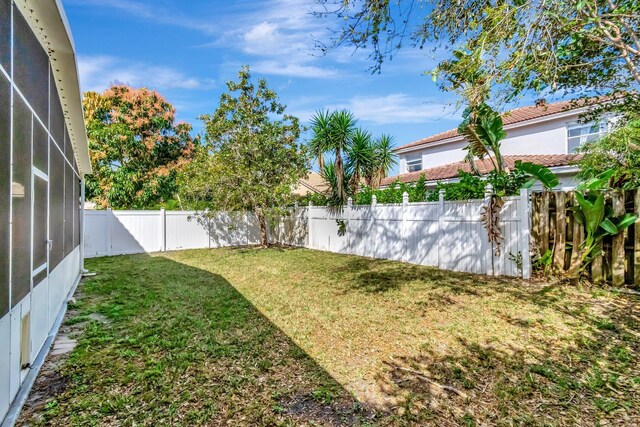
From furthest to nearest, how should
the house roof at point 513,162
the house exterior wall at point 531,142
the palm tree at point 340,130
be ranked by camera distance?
1. the house exterior wall at point 531,142
2. the palm tree at point 340,130
3. the house roof at point 513,162

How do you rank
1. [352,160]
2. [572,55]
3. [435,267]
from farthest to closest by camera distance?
1. [352,160]
2. [435,267]
3. [572,55]

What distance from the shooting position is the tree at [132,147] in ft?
46.1

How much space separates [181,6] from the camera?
900 cm

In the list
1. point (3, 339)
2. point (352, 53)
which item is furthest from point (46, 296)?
point (352, 53)

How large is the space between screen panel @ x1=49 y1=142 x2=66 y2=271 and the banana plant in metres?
7.95

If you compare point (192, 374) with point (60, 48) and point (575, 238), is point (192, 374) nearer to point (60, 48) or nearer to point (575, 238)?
point (60, 48)

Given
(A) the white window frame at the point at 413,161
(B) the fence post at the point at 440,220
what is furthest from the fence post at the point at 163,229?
(A) the white window frame at the point at 413,161

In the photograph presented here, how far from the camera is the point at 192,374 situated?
3.26 meters

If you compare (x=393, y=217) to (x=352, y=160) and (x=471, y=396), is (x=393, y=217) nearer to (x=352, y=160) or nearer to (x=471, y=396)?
(x=352, y=160)

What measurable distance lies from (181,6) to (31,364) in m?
9.15

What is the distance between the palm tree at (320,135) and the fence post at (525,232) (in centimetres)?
731

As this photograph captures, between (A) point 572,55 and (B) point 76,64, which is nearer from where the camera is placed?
(B) point 76,64

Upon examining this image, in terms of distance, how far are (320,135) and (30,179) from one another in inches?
393

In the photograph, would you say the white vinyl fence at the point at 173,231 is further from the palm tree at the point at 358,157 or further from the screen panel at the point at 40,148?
the screen panel at the point at 40,148
